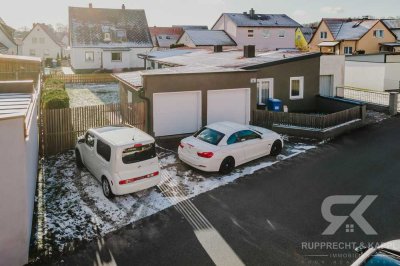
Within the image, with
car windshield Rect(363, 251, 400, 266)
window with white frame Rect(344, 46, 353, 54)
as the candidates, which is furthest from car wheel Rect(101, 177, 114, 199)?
window with white frame Rect(344, 46, 353, 54)

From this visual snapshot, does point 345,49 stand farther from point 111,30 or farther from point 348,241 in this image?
point 348,241

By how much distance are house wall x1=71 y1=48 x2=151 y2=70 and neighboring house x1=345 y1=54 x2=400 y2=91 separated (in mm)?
28059

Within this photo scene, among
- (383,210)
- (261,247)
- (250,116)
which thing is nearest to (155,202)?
(261,247)

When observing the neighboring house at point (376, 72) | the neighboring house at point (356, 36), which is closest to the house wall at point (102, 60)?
the neighboring house at point (356, 36)

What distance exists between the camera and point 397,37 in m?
57.6

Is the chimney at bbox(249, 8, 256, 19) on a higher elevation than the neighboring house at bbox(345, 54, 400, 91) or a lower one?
higher

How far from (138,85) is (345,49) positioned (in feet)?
153

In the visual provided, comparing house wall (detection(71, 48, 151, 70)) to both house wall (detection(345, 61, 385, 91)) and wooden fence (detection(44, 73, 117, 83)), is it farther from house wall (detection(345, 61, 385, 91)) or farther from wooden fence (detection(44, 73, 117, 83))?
house wall (detection(345, 61, 385, 91))

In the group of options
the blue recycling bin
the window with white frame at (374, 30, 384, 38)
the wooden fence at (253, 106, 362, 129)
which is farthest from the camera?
the window with white frame at (374, 30, 384, 38)

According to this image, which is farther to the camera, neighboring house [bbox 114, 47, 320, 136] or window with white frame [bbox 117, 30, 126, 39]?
window with white frame [bbox 117, 30, 126, 39]

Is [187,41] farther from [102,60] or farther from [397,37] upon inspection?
[397,37]

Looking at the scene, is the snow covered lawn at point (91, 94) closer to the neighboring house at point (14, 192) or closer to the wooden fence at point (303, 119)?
the wooden fence at point (303, 119)

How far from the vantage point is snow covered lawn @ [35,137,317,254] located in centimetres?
891

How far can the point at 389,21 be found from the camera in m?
60.9
